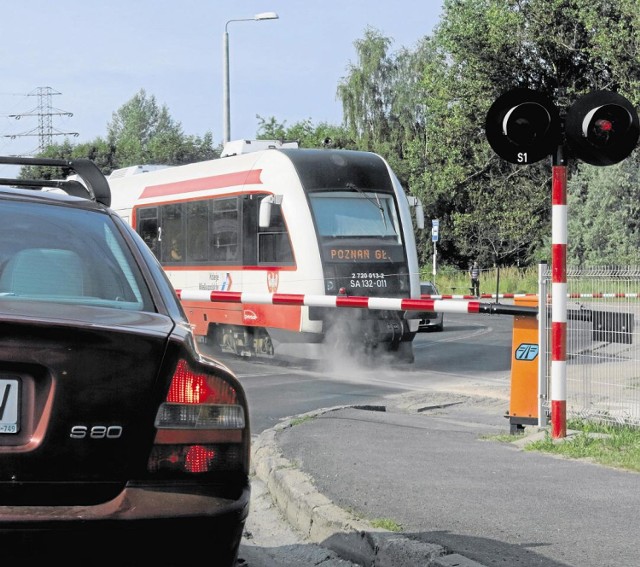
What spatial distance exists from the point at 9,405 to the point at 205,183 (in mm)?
16747

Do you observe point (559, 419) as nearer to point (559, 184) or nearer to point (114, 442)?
point (559, 184)

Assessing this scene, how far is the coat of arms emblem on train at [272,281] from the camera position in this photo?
693 inches

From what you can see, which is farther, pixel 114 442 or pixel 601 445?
pixel 601 445

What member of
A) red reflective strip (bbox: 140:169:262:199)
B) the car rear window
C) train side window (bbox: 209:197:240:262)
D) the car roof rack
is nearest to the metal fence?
the car roof rack

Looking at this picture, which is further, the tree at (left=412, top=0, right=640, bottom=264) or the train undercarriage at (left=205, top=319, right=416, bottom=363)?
the tree at (left=412, top=0, right=640, bottom=264)

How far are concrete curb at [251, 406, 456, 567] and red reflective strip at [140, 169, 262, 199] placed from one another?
1111 centimetres

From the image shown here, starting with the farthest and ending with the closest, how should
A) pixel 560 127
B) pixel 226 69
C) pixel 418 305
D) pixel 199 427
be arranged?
pixel 226 69
pixel 418 305
pixel 560 127
pixel 199 427

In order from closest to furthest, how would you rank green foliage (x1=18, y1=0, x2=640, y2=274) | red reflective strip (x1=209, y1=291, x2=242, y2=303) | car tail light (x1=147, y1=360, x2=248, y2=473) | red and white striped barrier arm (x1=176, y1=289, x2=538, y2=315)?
car tail light (x1=147, y1=360, x2=248, y2=473)
red and white striped barrier arm (x1=176, y1=289, x2=538, y2=315)
red reflective strip (x1=209, y1=291, x2=242, y2=303)
green foliage (x1=18, y1=0, x2=640, y2=274)

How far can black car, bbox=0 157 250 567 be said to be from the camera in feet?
10.1

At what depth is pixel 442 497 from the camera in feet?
19.9

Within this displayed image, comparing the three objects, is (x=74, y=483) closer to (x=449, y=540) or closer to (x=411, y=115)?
(x=449, y=540)

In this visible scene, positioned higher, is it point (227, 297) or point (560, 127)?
point (560, 127)

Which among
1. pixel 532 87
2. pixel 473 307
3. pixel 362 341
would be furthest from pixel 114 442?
pixel 532 87

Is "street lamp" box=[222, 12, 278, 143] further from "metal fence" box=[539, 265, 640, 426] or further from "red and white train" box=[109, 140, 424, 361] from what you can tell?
"metal fence" box=[539, 265, 640, 426]
